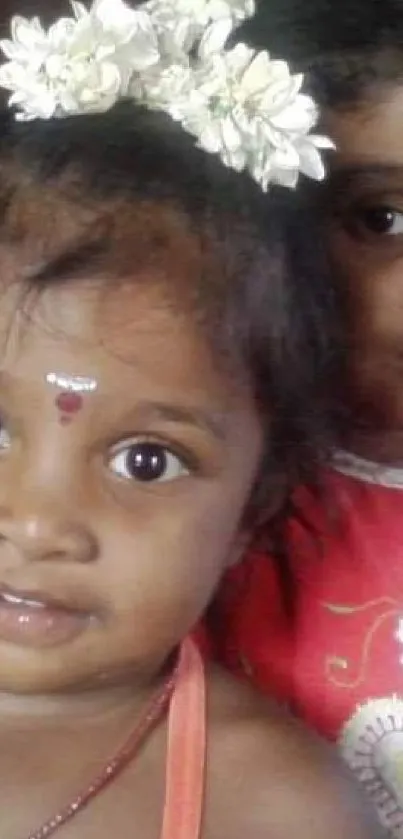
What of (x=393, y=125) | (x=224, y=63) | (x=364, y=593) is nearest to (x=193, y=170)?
(x=224, y=63)

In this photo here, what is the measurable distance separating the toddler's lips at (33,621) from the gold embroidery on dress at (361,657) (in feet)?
0.80

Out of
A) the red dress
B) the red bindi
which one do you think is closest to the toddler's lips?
the red bindi

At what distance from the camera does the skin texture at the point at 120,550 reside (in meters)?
0.84

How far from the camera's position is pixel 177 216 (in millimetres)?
863

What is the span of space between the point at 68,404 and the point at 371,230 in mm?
283

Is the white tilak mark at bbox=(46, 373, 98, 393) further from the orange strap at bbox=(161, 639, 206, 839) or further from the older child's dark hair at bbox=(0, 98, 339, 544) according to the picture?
the orange strap at bbox=(161, 639, 206, 839)

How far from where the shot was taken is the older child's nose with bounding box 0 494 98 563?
83 cm

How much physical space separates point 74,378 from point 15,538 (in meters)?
0.09

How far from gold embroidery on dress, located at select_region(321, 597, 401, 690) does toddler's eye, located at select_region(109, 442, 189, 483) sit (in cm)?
21

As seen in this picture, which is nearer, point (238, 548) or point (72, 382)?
point (72, 382)

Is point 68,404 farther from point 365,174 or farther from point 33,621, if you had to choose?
point 365,174

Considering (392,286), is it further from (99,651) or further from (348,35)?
(99,651)

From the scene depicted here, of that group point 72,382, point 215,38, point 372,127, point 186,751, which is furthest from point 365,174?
point 186,751

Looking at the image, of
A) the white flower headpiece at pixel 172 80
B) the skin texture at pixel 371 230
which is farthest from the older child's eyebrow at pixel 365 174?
the white flower headpiece at pixel 172 80
